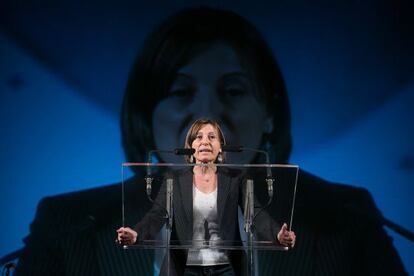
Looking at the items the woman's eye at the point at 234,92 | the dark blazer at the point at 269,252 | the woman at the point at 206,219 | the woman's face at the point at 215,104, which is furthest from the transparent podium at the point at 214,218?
the woman's eye at the point at 234,92

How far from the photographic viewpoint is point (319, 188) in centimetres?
464

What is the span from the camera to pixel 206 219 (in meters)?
2.63

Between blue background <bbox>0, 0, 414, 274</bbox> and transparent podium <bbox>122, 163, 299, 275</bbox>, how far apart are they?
2.02 m

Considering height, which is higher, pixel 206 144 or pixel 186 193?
pixel 206 144

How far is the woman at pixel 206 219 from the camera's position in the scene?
A: 2580mm

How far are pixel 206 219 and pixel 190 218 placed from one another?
76 mm

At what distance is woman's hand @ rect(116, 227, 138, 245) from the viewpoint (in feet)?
7.95

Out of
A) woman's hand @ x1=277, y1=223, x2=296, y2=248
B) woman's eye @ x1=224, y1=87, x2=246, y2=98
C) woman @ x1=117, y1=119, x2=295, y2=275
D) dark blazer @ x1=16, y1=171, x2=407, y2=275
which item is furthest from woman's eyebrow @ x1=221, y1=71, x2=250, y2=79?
woman's hand @ x1=277, y1=223, x2=296, y2=248

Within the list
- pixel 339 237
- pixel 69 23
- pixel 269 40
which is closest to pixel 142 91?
pixel 69 23

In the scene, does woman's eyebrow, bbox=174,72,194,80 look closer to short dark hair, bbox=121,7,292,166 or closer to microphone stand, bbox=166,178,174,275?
short dark hair, bbox=121,7,292,166

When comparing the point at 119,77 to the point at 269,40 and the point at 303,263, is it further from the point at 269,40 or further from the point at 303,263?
the point at 303,263

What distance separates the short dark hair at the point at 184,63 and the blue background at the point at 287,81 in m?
0.08

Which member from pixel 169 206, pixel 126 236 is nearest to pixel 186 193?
pixel 169 206

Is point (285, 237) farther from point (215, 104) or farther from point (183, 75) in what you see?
point (183, 75)
